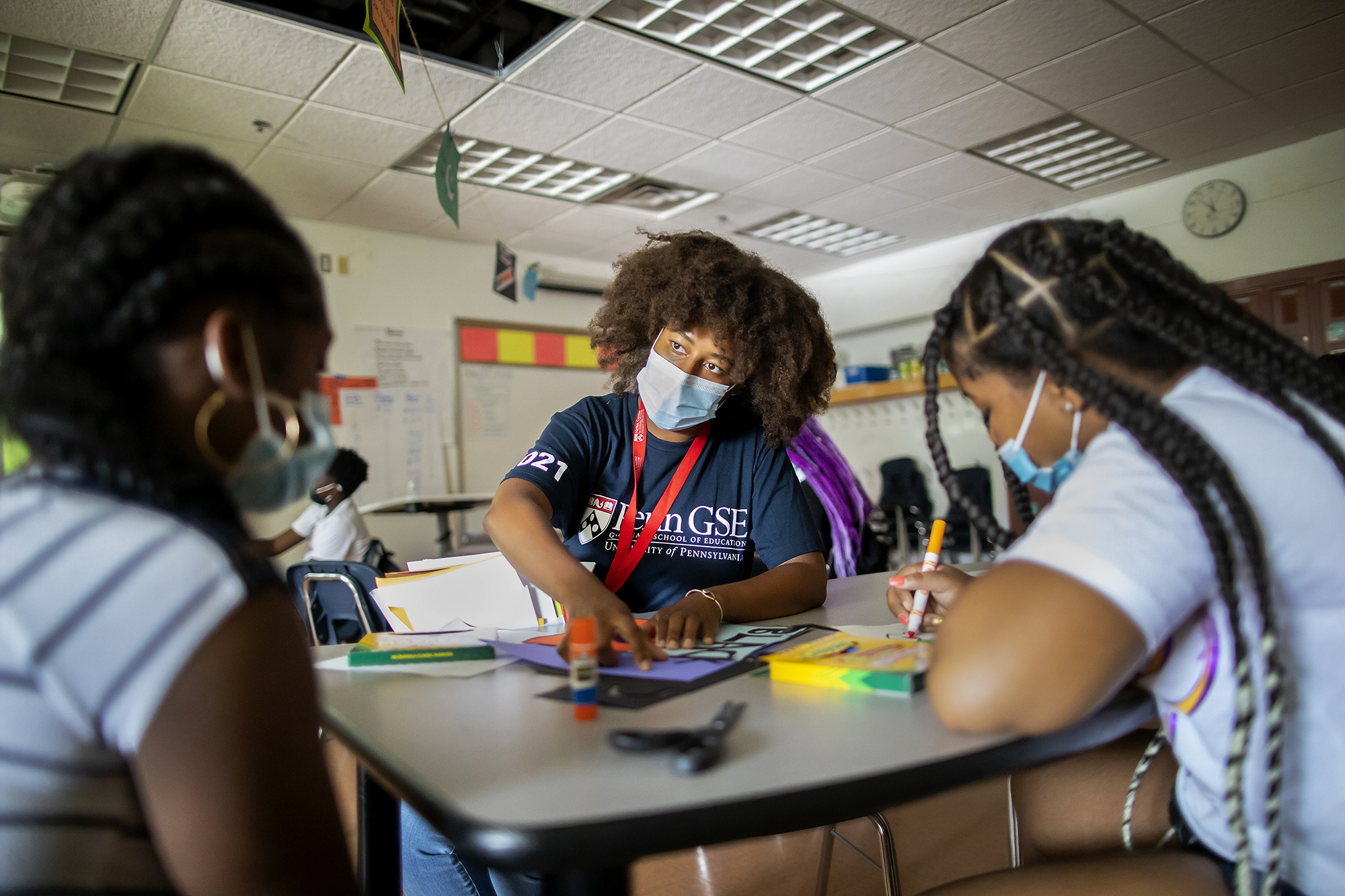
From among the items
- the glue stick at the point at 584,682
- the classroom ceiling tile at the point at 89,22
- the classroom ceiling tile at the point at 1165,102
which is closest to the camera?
the glue stick at the point at 584,682

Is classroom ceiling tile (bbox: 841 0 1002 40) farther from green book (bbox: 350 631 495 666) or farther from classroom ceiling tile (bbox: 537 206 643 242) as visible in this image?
green book (bbox: 350 631 495 666)

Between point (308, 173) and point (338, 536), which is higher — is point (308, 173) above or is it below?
above

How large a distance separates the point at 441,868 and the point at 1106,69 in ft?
13.0

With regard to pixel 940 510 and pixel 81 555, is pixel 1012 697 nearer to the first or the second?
pixel 81 555

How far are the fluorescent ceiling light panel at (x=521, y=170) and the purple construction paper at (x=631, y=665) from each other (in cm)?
341

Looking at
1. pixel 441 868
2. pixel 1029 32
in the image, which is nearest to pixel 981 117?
pixel 1029 32

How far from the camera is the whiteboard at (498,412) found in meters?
5.73

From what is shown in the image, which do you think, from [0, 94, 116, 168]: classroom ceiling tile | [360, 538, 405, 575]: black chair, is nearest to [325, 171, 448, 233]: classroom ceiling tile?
[0, 94, 116, 168]: classroom ceiling tile

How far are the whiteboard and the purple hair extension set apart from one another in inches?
133

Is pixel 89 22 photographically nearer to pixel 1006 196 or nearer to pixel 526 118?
pixel 526 118

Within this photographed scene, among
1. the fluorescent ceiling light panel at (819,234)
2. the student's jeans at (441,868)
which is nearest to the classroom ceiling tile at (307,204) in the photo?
the fluorescent ceiling light panel at (819,234)

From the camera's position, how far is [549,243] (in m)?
5.80

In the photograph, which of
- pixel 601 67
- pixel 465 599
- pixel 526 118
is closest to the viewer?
pixel 465 599

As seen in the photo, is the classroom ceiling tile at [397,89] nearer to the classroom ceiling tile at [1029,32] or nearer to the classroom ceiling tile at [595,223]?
the classroom ceiling tile at [595,223]
